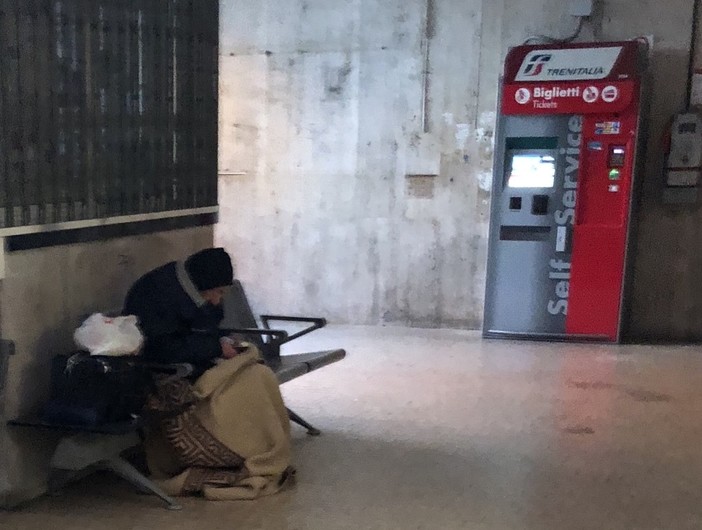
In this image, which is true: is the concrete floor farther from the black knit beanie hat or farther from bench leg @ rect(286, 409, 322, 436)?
the black knit beanie hat

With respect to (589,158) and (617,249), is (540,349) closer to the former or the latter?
(617,249)

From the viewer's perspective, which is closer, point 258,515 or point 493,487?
point 258,515

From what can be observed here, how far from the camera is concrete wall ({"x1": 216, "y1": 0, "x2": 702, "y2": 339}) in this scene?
5.84 metres

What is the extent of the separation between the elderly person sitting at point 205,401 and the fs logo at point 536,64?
3.31 m

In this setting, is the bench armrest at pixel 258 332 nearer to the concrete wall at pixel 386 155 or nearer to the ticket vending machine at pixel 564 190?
the ticket vending machine at pixel 564 190

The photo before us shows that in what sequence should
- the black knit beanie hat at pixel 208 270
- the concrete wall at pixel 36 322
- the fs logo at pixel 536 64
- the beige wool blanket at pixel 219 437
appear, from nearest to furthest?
the concrete wall at pixel 36 322
the beige wool blanket at pixel 219 437
the black knit beanie hat at pixel 208 270
the fs logo at pixel 536 64

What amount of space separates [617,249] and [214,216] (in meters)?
3.12

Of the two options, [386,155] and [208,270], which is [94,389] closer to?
[208,270]

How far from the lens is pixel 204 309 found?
10.3 ft

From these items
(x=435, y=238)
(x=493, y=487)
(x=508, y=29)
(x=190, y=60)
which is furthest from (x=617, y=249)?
(x=190, y=60)

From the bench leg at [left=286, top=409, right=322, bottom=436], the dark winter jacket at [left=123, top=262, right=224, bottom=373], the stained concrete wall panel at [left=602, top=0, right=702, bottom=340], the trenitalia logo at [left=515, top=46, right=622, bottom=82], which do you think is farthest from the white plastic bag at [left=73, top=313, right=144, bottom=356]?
the stained concrete wall panel at [left=602, top=0, right=702, bottom=340]

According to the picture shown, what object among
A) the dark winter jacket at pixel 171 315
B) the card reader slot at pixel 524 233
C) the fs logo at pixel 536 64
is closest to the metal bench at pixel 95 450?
the dark winter jacket at pixel 171 315

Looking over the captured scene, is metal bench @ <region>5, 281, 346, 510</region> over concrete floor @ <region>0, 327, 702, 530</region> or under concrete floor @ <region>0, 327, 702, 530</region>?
over

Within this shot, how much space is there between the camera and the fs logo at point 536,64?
550cm
